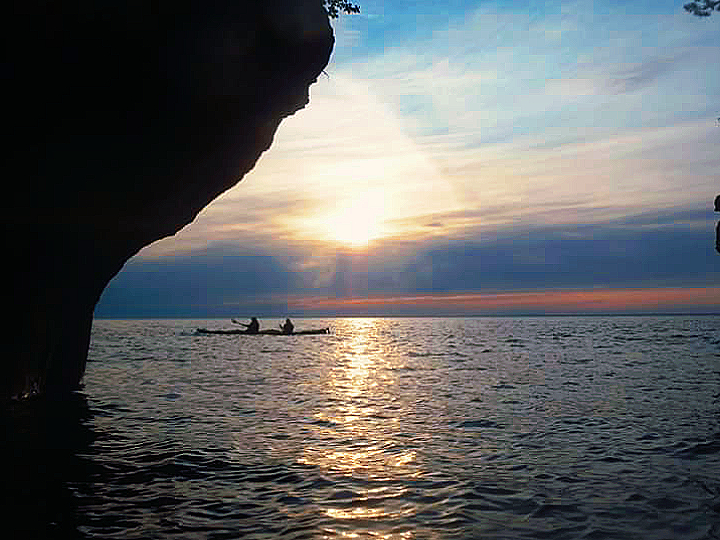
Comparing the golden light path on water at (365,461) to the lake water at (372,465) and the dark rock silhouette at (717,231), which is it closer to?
the lake water at (372,465)

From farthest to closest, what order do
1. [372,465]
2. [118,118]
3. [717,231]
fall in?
[717,231] < [118,118] < [372,465]

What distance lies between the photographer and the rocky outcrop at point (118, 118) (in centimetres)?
1089

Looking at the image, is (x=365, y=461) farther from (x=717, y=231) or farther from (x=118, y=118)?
(x=717, y=231)

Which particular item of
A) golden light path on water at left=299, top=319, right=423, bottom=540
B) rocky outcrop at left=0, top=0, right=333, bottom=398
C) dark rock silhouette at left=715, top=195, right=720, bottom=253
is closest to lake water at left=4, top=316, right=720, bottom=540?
golden light path on water at left=299, top=319, right=423, bottom=540

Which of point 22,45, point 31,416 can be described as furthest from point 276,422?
point 22,45

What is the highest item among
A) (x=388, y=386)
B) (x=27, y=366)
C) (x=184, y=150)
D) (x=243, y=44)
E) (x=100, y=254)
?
(x=243, y=44)

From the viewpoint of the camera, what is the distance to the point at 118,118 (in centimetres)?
1261

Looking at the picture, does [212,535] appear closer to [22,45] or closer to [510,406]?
[22,45]

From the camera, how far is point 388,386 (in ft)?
93.8

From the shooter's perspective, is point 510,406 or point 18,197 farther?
point 510,406

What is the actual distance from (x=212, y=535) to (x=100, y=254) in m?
14.0

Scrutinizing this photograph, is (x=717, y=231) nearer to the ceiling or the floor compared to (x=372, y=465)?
nearer to the ceiling

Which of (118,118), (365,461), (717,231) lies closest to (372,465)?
(365,461)

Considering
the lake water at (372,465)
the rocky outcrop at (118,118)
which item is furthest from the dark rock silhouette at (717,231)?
the rocky outcrop at (118,118)
